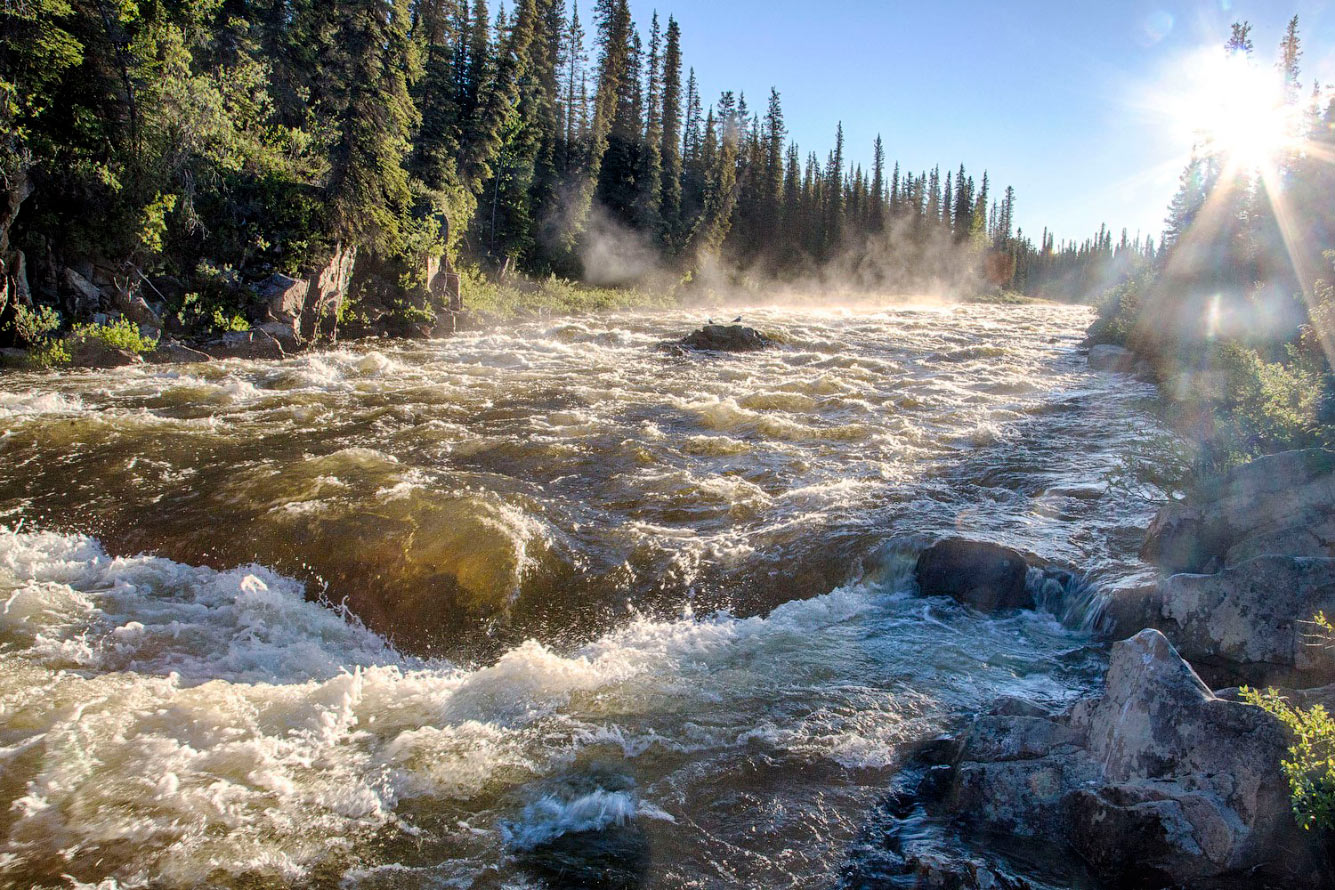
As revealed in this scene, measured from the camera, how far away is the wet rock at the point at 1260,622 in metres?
5.26

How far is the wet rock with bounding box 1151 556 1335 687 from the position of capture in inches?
207

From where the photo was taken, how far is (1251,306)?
712 inches

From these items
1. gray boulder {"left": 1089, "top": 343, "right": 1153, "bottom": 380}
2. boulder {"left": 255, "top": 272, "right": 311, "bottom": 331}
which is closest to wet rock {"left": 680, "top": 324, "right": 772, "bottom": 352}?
gray boulder {"left": 1089, "top": 343, "right": 1153, "bottom": 380}

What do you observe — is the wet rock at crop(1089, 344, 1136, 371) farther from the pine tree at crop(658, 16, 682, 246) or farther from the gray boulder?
the pine tree at crop(658, 16, 682, 246)

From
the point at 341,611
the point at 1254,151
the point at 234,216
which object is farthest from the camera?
the point at 1254,151

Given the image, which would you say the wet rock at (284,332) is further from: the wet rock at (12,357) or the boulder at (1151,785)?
the boulder at (1151,785)

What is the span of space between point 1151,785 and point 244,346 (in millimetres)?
19480

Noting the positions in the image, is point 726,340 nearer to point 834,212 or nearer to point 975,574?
point 975,574

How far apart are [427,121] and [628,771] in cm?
3343

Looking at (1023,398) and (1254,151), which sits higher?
(1254,151)

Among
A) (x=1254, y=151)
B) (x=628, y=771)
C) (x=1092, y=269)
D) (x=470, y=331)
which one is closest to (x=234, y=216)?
(x=470, y=331)

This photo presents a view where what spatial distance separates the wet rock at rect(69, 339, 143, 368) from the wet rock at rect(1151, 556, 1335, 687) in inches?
743

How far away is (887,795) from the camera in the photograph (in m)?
4.58

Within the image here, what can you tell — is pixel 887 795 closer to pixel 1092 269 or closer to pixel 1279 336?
pixel 1279 336
